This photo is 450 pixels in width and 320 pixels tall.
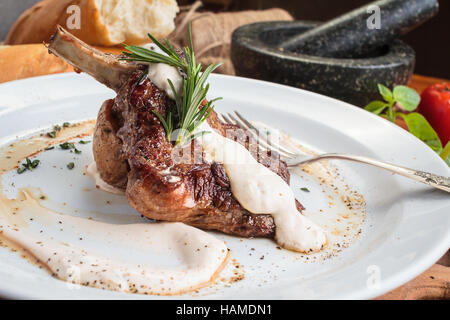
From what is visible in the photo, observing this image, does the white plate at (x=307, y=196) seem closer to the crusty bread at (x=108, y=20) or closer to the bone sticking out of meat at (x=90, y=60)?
the crusty bread at (x=108, y=20)

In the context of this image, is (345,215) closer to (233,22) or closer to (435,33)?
(233,22)

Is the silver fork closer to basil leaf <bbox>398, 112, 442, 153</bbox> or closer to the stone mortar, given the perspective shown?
the stone mortar

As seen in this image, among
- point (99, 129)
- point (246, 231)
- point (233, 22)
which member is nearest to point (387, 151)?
point (246, 231)

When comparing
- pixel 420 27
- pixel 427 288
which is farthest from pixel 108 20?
pixel 420 27

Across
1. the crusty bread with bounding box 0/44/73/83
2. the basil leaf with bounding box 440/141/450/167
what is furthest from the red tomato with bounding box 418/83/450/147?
the crusty bread with bounding box 0/44/73/83

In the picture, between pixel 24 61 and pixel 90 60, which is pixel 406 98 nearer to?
pixel 90 60

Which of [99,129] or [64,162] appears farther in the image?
[64,162]
